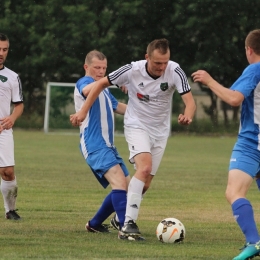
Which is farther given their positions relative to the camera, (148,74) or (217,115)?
(217,115)

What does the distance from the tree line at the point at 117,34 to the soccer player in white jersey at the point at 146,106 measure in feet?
86.4

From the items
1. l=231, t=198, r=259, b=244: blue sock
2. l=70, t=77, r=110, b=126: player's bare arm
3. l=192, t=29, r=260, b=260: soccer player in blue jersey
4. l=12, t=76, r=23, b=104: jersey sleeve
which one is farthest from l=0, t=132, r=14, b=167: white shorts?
l=231, t=198, r=259, b=244: blue sock

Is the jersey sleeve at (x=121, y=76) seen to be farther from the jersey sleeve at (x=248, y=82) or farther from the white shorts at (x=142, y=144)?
the jersey sleeve at (x=248, y=82)

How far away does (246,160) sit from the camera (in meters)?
6.65

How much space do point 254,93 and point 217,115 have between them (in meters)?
27.7

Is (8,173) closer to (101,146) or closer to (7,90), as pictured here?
(7,90)

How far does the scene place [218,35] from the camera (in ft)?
115

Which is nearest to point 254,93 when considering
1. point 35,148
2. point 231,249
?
point 231,249

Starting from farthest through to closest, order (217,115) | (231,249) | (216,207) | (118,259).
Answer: (217,115) < (216,207) < (231,249) < (118,259)

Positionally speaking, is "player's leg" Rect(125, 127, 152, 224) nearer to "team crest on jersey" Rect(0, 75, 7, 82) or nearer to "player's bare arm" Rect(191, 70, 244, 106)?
"player's bare arm" Rect(191, 70, 244, 106)

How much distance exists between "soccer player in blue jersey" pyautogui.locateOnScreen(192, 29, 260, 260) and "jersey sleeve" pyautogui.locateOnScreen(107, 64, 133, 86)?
1.37m

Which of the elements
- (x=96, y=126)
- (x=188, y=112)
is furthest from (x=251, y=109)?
(x=96, y=126)

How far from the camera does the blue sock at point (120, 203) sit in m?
8.09

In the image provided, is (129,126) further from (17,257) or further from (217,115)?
(217,115)
